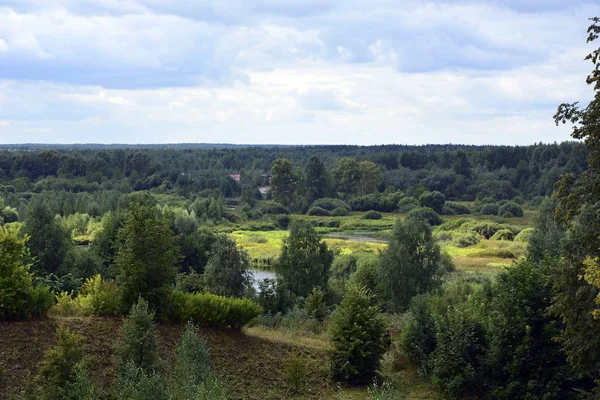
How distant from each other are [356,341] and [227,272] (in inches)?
437

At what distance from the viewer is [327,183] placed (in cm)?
12375

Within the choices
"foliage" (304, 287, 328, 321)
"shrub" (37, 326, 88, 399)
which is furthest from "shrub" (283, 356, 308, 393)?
"foliage" (304, 287, 328, 321)

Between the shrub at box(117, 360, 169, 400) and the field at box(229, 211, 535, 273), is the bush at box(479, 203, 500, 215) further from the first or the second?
the shrub at box(117, 360, 169, 400)

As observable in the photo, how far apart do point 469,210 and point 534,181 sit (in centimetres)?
2455

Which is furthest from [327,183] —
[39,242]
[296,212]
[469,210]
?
[39,242]

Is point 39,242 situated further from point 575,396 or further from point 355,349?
point 575,396

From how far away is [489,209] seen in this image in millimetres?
105750

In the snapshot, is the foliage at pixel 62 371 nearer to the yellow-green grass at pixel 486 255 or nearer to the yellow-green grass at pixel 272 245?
the yellow-green grass at pixel 272 245

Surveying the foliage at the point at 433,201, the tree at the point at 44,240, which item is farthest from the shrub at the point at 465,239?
the tree at the point at 44,240

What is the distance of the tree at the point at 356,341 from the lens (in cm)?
1909

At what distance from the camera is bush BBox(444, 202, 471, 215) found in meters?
108

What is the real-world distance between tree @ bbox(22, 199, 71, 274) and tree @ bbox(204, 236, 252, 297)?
Answer: 12442 mm

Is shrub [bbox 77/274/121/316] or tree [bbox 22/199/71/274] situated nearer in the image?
shrub [bbox 77/274/121/316]

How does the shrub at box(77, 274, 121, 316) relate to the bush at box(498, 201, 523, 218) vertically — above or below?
above
